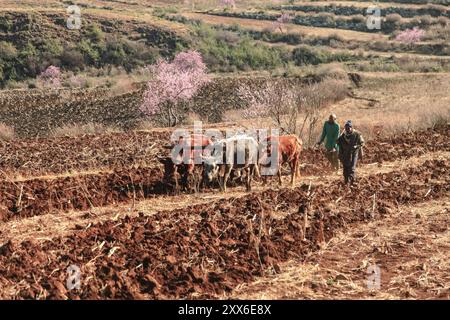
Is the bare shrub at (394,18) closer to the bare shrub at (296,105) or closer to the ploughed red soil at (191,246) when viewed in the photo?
the bare shrub at (296,105)

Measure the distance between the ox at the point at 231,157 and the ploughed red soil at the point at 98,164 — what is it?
1.15 metres

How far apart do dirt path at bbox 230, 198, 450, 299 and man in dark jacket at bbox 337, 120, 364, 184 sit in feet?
7.05

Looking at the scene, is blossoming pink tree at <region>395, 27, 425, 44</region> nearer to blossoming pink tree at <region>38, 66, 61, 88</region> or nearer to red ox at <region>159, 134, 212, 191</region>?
blossoming pink tree at <region>38, 66, 61, 88</region>

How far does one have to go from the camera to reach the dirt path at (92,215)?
10.8 metres

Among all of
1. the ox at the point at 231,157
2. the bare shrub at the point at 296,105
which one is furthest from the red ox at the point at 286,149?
the bare shrub at the point at 296,105

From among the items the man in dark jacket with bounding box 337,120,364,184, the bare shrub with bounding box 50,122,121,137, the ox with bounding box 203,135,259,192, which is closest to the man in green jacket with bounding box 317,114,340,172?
the man in dark jacket with bounding box 337,120,364,184

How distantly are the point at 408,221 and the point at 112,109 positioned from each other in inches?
997

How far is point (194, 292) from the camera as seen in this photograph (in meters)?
7.94

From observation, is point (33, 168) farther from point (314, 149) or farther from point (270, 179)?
point (314, 149)

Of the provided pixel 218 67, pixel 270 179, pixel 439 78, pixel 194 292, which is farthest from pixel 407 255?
pixel 218 67

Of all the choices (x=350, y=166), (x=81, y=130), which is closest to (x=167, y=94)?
(x=81, y=130)

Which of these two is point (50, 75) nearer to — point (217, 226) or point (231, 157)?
point (231, 157)

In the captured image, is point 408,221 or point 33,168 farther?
point 33,168

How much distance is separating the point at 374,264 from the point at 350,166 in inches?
187
